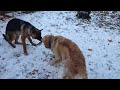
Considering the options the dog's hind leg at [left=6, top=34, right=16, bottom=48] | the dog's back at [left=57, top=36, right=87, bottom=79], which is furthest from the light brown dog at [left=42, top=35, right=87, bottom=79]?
the dog's hind leg at [left=6, top=34, right=16, bottom=48]

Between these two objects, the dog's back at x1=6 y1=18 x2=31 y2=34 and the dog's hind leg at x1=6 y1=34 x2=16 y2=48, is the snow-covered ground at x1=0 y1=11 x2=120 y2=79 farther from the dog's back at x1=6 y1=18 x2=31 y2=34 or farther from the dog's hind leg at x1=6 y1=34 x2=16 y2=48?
the dog's back at x1=6 y1=18 x2=31 y2=34

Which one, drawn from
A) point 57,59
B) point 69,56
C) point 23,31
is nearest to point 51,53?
Answer: point 57,59

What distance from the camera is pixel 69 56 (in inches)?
190

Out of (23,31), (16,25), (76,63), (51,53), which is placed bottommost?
(51,53)

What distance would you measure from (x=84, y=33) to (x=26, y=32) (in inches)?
98.9

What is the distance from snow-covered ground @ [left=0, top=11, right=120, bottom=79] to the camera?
18.1 feet

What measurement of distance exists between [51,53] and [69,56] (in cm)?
165

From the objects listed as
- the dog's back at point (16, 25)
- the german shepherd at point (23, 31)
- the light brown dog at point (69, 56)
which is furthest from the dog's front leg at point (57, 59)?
the dog's back at point (16, 25)

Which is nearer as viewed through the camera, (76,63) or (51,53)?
(76,63)

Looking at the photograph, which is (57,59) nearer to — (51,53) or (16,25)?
(51,53)
